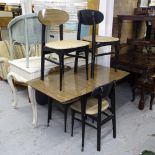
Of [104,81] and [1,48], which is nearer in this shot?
[104,81]

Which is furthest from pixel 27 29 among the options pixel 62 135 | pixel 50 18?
pixel 62 135

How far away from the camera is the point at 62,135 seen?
2.32 m

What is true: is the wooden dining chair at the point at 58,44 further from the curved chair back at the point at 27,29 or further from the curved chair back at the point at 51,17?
the curved chair back at the point at 27,29

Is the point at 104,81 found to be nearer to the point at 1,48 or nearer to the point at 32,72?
the point at 32,72

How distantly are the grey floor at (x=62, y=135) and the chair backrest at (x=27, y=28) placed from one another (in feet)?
3.16

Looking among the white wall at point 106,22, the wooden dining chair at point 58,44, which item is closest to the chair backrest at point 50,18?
the wooden dining chair at point 58,44

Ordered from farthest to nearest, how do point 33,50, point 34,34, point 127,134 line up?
point 33,50, point 34,34, point 127,134

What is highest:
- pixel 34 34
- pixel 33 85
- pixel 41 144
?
pixel 34 34

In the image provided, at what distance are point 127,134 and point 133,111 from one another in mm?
583

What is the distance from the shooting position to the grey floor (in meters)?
2.10

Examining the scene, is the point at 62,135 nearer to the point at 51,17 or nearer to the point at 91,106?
the point at 91,106

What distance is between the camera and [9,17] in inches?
161

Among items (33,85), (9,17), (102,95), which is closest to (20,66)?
(33,85)

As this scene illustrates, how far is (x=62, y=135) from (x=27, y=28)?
4.15 ft
